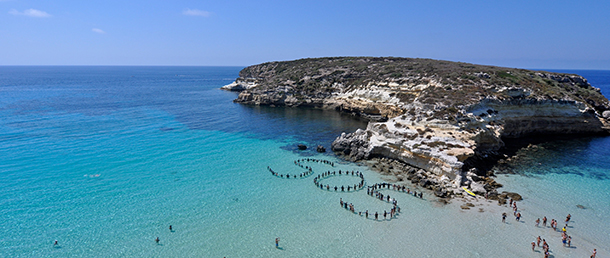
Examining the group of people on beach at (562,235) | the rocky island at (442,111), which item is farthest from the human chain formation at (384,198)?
the group of people on beach at (562,235)

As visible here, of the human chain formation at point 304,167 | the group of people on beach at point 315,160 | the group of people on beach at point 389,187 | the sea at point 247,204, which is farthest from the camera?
the group of people on beach at point 315,160

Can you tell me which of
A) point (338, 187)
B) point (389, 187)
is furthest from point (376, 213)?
point (338, 187)

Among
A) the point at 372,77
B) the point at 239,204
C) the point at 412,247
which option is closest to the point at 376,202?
the point at 412,247

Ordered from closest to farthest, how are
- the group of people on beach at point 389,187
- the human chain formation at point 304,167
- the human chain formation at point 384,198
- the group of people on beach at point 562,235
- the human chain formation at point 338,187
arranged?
the group of people on beach at point 562,235 → the human chain formation at point 384,198 → the group of people on beach at point 389,187 → the human chain formation at point 338,187 → the human chain formation at point 304,167

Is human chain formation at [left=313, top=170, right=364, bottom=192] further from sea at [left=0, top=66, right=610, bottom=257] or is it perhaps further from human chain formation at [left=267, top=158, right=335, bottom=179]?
human chain formation at [left=267, top=158, right=335, bottom=179]

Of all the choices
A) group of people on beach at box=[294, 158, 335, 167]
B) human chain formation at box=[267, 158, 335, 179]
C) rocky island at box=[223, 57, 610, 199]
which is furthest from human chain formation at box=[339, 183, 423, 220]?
group of people on beach at box=[294, 158, 335, 167]

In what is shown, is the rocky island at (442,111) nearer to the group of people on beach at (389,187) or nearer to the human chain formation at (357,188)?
the group of people on beach at (389,187)
